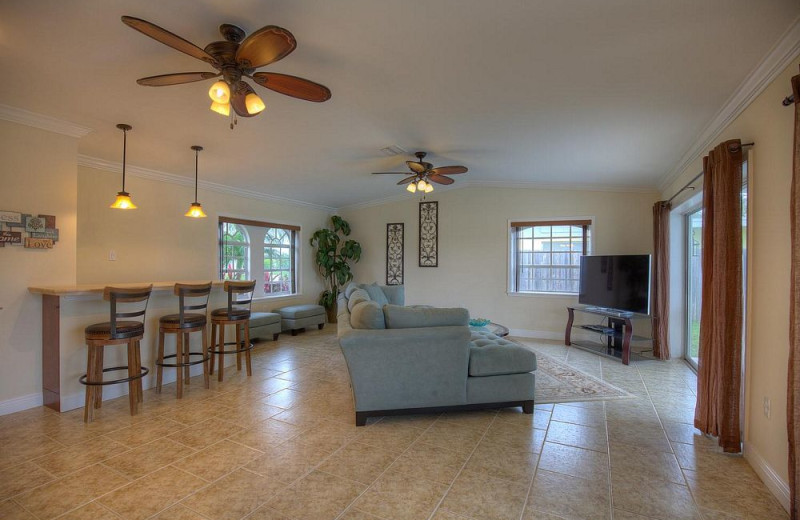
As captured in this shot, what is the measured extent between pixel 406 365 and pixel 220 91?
7.55 ft

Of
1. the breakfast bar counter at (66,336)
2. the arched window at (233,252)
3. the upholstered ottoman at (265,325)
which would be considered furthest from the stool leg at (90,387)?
the arched window at (233,252)

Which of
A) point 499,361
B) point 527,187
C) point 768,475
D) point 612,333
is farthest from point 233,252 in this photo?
point 768,475

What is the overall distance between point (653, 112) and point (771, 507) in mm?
2770

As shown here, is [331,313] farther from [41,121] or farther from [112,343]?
[41,121]

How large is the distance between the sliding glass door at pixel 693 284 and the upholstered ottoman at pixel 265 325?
233 inches

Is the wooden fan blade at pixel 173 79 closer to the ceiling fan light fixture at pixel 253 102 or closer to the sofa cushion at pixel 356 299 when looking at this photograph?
the ceiling fan light fixture at pixel 253 102

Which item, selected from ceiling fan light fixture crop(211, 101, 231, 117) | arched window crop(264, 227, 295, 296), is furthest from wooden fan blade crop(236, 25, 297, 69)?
arched window crop(264, 227, 295, 296)

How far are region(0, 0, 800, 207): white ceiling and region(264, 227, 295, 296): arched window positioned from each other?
251 cm

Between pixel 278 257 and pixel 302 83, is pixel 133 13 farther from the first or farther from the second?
pixel 278 257

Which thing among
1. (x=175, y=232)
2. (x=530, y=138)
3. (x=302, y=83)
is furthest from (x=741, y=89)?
(x=175, y=232)

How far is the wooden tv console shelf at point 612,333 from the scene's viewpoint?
4.73 meters

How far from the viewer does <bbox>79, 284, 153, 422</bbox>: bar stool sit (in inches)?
117

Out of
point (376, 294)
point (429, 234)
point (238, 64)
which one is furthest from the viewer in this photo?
point (429, 234)

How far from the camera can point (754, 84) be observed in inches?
92.4
